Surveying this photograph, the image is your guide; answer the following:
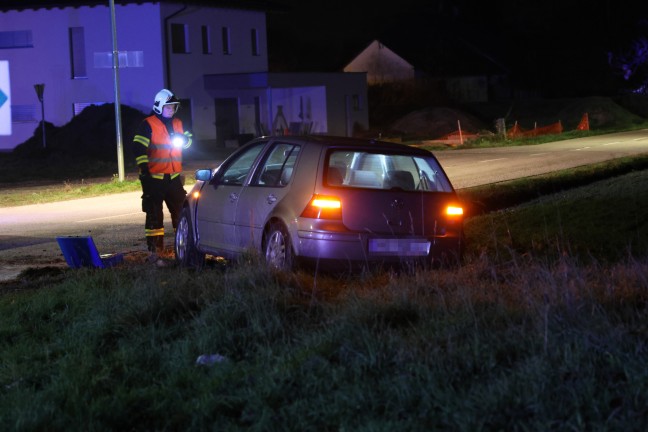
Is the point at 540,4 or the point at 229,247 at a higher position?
the point at 540,4

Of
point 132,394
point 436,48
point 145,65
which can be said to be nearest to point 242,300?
point 132,394

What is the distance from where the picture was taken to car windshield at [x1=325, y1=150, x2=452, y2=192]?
9.55 meters

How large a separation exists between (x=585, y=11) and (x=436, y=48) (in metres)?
15.3

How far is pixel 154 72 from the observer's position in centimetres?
4459

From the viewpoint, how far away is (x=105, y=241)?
1448 centimetres

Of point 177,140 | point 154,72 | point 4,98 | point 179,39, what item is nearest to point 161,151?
point 177,140

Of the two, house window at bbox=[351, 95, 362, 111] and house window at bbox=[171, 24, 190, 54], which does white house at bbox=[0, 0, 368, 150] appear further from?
house window at bbox=[351, 95, 362, 111]

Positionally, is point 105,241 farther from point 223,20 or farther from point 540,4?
point 540,4

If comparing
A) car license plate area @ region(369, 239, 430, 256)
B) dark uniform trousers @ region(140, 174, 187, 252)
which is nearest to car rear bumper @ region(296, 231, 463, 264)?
car license plate area @ region(369, 239, 430, 256)

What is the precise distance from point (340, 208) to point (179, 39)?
38048 mm

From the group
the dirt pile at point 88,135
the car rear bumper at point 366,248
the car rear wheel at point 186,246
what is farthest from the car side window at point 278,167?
the dirt pile at point 88,135

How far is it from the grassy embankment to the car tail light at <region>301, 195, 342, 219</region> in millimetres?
665

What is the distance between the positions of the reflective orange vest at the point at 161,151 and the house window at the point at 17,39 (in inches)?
1449

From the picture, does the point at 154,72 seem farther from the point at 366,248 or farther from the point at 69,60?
the point at 366,248
